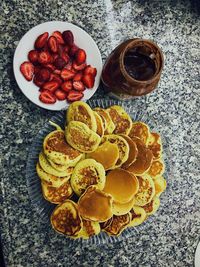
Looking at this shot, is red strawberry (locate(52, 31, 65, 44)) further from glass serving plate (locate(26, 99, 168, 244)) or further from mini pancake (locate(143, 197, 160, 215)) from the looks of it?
mini pancake (locate(143, 197, 160, 215))

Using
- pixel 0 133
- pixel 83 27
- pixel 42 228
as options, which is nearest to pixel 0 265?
pixel 42 228

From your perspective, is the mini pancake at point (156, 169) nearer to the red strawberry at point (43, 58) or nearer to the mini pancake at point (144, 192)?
the mini pancake at point (144, 192)

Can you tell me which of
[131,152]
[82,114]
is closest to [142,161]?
[131,152]

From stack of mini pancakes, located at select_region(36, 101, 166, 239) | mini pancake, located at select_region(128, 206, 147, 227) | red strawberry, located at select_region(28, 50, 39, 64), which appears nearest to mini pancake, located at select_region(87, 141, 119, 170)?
stack of mini pancakes, located at select_region(36, 101, 166, 239)

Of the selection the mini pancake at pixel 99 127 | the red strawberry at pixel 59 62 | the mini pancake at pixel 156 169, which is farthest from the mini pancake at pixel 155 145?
the red strawberry at pixel 59 62

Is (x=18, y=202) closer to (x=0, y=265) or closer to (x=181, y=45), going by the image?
(x=0, y=265)

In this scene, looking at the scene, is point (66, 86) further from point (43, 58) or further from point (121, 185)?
point (121, 185)
